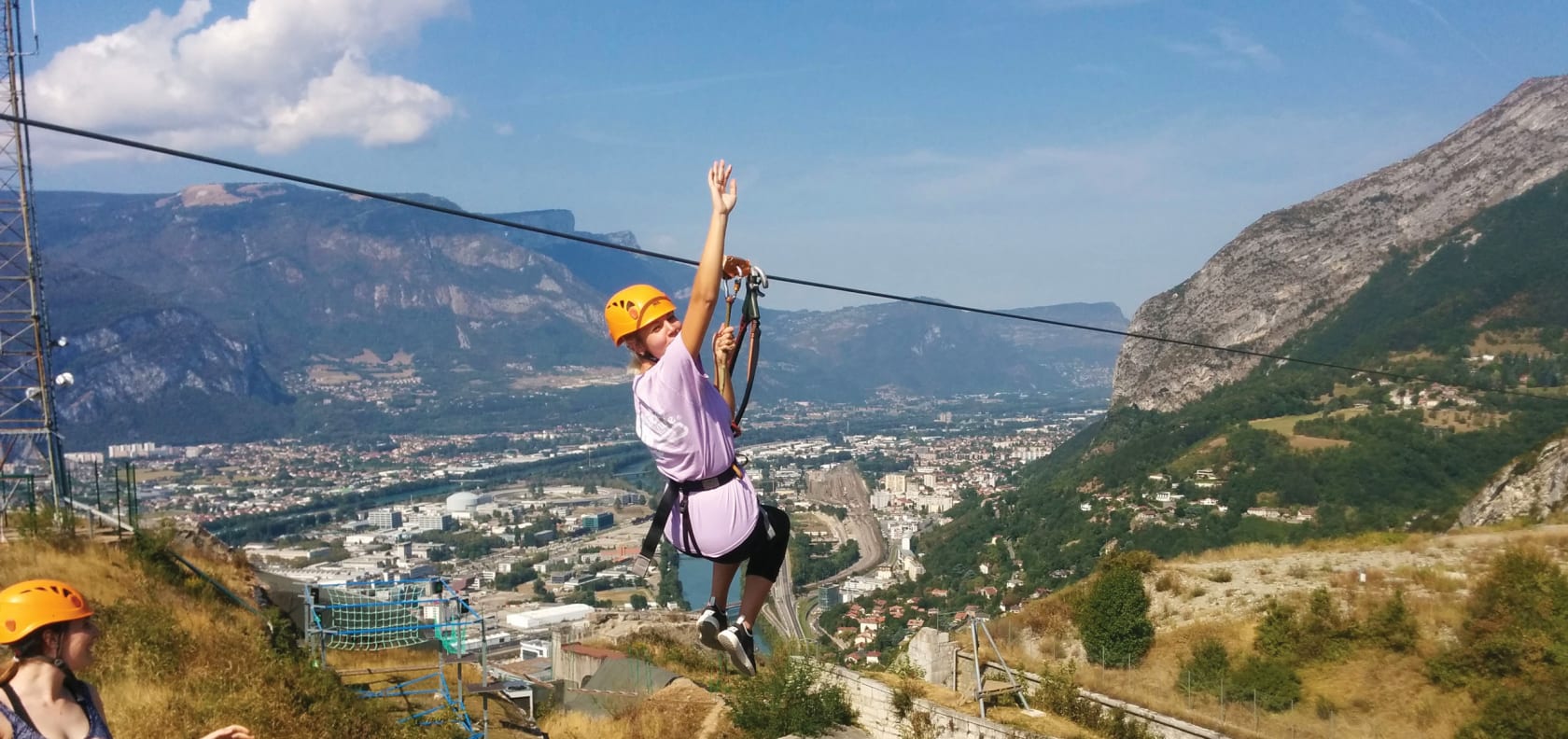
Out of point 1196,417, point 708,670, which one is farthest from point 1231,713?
point 1196,417

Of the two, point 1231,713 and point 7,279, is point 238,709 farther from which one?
point 1231,713

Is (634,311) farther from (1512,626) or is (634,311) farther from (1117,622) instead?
(1117,622)

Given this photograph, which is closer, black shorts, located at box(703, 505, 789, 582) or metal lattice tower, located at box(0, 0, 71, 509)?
black shorts, located at box(703, 505, 789, 582)

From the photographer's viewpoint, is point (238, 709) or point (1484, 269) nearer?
point (238, 709)

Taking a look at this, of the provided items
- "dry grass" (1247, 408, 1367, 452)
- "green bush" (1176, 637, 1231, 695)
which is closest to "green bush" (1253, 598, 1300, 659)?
"green bush" (1176, 637, 1231, 695)

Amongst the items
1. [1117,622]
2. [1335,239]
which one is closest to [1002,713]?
[1117,622]

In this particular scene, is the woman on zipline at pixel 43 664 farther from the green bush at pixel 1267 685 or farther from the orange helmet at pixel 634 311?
the green bush at pixel 1267 685

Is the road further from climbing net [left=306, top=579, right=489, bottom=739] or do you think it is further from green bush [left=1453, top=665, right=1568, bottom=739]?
green bush [left=1453, top=665, right=1568, bottom=739]
